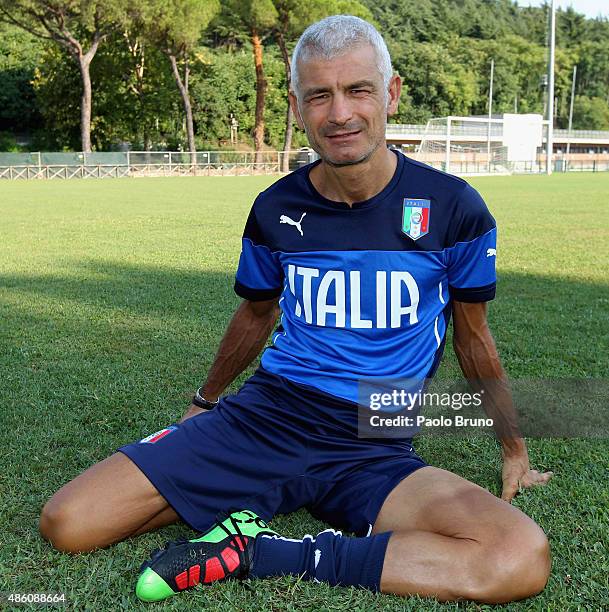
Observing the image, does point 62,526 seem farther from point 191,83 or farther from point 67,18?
point 191,83

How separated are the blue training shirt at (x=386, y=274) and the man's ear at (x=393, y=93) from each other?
0.18 metres

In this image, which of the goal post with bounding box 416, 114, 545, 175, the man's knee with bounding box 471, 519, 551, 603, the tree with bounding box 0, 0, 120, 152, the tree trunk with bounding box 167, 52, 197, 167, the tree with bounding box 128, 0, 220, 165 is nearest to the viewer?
the man's knee with bounding box 471, 519, 551, 603

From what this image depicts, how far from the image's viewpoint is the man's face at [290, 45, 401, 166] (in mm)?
2484

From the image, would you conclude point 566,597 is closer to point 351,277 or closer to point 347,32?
point 351,277

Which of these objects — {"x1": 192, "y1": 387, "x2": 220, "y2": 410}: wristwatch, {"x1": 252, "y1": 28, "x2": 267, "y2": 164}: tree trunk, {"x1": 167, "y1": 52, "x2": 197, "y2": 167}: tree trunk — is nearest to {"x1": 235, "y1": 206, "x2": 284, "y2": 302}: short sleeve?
{"x1": 192, "y1": 387, "x2": 220, "y2": 410}: wristwatch

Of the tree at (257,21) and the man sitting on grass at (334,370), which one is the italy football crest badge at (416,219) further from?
the tree at (257,21)

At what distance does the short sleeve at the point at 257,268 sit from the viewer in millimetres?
2861

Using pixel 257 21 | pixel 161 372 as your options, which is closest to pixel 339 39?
pixel 161 372

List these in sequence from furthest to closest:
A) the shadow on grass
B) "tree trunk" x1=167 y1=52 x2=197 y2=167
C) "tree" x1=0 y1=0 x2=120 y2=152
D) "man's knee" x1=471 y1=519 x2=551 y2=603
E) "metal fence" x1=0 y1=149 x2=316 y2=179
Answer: "tree trunk" x1=167 y1=52 x2=197 y2=167 < "metal fence" x1=0 y1=149 x2=316 y2=179 < "tree" x1=0 y1=0 x2=120 y2=152 < the shadow on grass < "man's knee" x1=471 y1=519 x2=551 y2=603

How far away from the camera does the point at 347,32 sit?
8.05ft

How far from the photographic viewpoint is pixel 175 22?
40.3 metres

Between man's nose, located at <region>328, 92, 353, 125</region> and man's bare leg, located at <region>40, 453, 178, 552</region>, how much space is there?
125 cm

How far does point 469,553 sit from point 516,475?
698mm

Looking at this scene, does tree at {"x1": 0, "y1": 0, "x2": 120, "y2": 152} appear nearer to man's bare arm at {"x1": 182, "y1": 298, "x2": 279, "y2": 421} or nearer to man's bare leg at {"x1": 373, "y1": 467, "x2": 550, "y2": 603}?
man's bare arm at {"x1": 182, "y1": 298, "x2": 279, "y2": 421}
